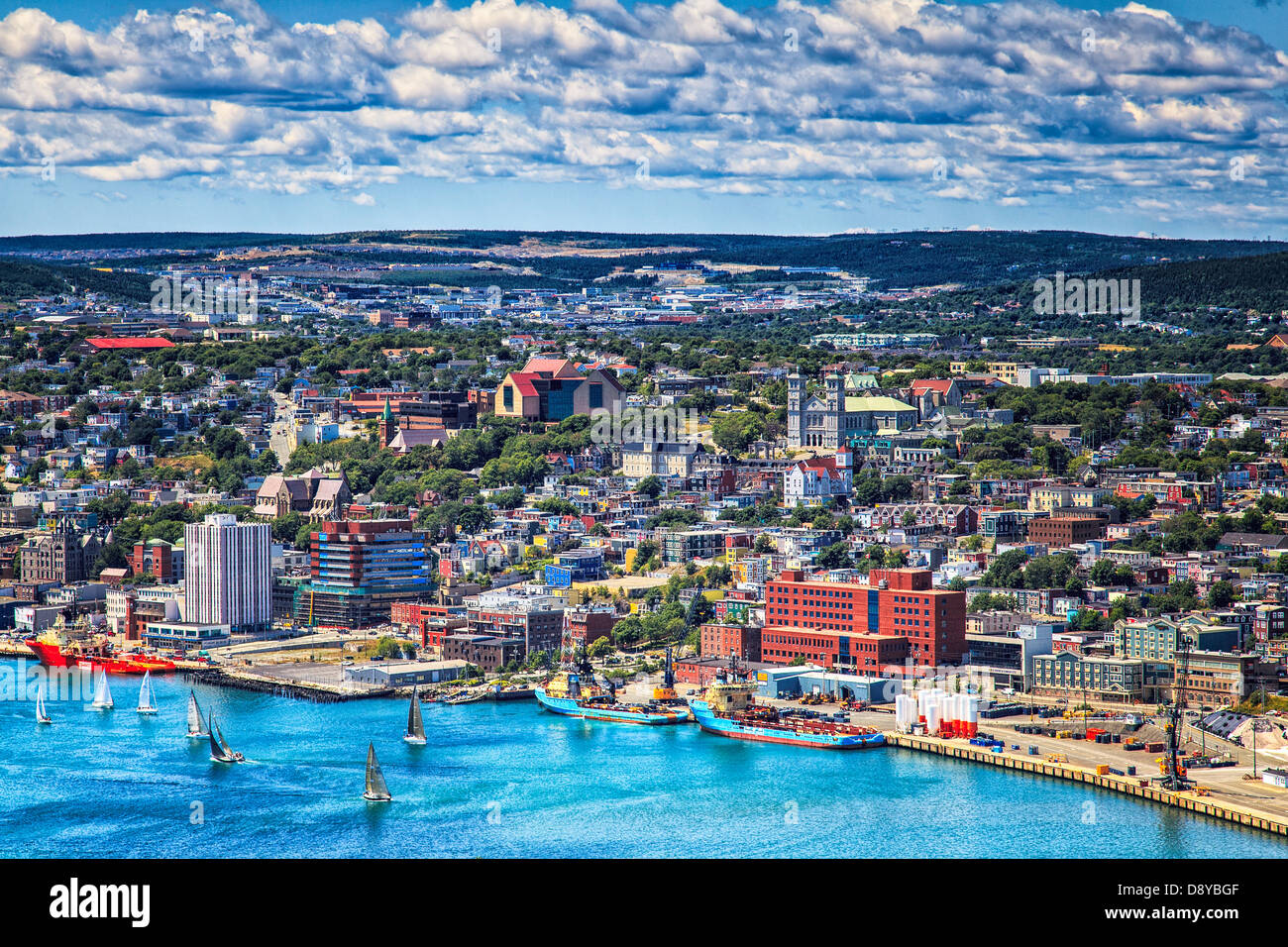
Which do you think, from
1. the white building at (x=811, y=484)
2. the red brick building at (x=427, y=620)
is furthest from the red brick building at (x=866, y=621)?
the white building at (x=811, y=484)

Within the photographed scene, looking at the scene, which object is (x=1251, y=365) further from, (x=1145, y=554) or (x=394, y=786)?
(x=394, y=786)

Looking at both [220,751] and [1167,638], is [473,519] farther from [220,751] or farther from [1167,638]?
[220,751]

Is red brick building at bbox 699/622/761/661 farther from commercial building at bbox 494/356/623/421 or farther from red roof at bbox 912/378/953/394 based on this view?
red roof at bbox 912/378/953/394

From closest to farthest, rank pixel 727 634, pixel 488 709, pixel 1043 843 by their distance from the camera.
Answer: pixel 1043 843, pixel 488 709, pixel 727 634

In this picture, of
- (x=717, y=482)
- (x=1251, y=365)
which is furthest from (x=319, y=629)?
(x=1251, y=365)

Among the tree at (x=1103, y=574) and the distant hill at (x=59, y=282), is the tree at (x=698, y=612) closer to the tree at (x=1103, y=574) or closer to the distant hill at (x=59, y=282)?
the tree at (x=1103, y=574)

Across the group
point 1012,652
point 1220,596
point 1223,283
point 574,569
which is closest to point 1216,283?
point 1223,283

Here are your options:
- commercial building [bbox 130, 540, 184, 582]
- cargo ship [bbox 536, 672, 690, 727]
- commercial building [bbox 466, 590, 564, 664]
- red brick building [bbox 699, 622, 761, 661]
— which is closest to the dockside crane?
cargo ship [bbox 536, 672, 690, 727]
